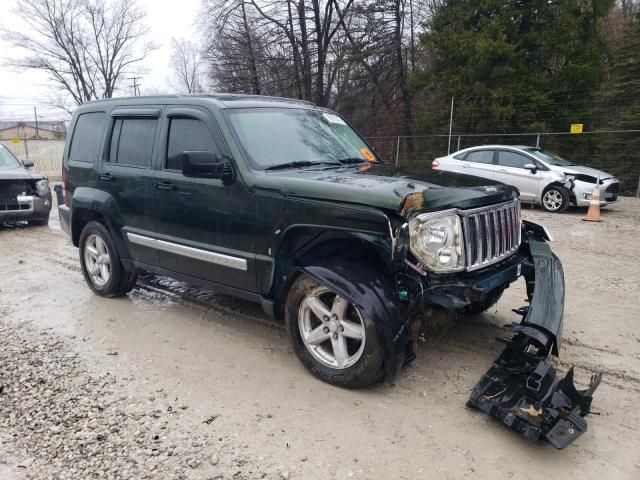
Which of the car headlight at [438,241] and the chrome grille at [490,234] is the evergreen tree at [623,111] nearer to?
the chrome grille at [490,234]

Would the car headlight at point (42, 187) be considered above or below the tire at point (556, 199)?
above

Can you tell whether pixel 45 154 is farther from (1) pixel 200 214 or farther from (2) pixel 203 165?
(2) pixel 203 165

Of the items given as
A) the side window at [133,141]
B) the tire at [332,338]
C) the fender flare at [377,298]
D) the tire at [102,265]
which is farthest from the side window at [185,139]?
the fender flare at [377,298]

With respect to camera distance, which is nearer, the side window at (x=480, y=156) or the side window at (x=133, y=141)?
the side window at (x=133, y=141)

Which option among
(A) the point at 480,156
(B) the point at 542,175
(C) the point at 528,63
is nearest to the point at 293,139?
(B) the point at 542,175

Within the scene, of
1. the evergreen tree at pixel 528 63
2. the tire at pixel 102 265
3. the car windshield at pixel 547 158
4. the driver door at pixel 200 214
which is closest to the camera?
the driver door at pixel 200 214

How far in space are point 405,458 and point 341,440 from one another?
39cm

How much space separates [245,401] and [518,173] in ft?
35.3

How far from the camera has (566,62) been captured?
19.0 metres

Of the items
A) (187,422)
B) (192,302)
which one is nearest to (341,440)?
(187,422)

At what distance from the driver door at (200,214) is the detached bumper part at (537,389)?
1.93m

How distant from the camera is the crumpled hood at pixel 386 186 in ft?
10.6

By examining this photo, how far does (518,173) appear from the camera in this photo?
12.4m

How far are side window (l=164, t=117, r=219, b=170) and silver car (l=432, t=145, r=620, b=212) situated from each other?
8.55 m
